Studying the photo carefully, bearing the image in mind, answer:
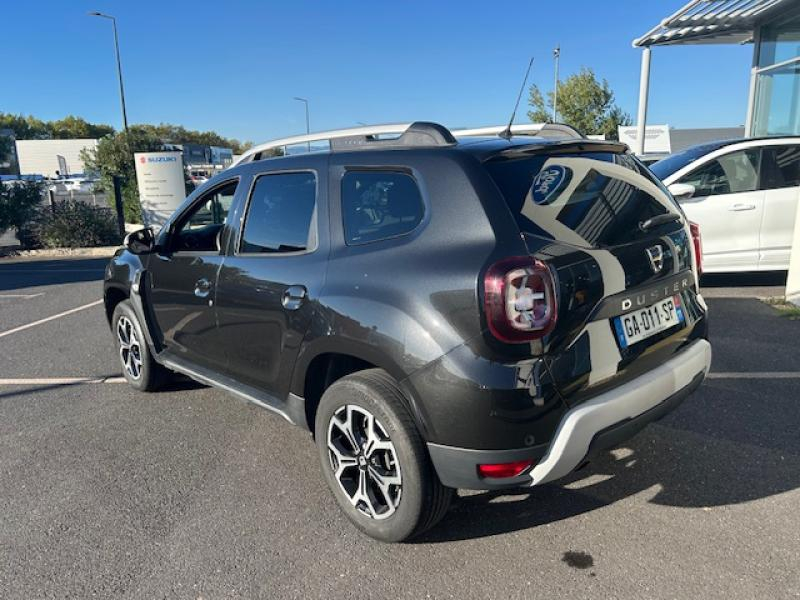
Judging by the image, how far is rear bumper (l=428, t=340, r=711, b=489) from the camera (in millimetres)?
2344

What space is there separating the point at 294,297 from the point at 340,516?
1108 mm

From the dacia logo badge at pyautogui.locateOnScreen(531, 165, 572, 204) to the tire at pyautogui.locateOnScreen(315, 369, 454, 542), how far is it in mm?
1007

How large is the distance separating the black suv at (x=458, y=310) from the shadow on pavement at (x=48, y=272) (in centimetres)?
919

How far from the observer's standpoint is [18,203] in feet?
53.0

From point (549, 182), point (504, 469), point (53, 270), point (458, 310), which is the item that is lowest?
point (53, 270)

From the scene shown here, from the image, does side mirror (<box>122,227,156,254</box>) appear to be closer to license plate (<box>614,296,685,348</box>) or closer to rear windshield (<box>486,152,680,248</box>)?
rear windshield (<box>486,152,680,248</box>)

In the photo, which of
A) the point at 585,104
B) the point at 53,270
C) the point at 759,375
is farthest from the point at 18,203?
the point at 585,104

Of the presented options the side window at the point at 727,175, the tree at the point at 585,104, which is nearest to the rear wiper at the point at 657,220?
the side window at the point at 727,175

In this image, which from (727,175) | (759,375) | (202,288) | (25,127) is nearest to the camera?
(202,288)

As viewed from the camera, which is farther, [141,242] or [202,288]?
[141,242]

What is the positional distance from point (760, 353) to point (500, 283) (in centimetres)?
382

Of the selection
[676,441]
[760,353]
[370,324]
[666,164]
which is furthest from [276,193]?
[666,164]

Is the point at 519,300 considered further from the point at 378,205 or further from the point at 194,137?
the point at 194,137

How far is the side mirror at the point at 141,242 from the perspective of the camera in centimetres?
427
